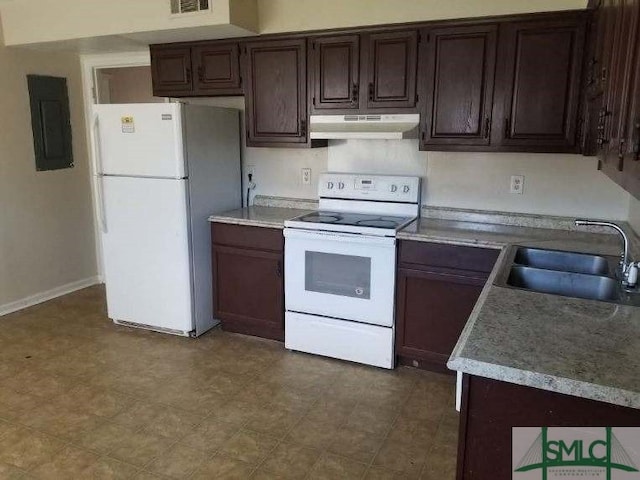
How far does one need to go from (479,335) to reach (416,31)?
2.14 m

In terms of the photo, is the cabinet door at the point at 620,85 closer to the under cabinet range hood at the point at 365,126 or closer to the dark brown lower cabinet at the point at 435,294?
the dark brown lower cabinet at the point at 435,294

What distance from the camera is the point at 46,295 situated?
4312mm

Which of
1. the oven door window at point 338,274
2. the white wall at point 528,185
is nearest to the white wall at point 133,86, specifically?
the oven door window at point 338,274

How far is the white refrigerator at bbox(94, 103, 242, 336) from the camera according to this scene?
10.8 feet

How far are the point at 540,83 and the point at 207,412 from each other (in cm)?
251

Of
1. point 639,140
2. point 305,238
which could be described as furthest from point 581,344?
point 305,238

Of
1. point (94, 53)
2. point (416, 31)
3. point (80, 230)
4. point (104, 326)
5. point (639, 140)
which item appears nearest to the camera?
point (639, 140)

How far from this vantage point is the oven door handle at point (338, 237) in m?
2.92

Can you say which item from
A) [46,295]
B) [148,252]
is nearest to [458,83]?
[148,252]

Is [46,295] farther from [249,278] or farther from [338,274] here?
[338,274]

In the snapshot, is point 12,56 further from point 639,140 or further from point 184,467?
point 639,140

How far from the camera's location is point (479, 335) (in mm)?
1379

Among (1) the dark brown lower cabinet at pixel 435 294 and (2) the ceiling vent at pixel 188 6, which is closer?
(1) the dark brown lower cabinet at pixel 435 294
